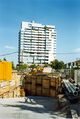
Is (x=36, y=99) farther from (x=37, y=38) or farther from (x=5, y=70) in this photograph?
(x=37, y=38)

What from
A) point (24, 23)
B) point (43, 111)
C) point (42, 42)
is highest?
point (24, 23)

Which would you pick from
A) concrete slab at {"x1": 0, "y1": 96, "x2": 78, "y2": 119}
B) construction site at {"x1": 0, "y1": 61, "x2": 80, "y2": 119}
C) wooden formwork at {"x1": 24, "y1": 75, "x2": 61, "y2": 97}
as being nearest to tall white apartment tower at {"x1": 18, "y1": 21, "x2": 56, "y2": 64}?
wooden formwork at {"x1": 24, "y1": 75, "x2": 61, "y2": 97}

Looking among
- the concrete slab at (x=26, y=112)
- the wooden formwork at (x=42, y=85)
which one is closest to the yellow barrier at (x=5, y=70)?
the concrete slab at (x=26, y=112)

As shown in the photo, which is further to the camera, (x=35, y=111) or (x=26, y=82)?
(x=26, y=82)

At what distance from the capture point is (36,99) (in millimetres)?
20719

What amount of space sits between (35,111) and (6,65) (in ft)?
10.5

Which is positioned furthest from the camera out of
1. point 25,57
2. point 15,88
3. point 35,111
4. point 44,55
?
point 44,55

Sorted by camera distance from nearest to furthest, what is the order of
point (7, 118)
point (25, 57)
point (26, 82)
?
1. point (7, 118)
2. point (26, 82)
3. point (25, 57)

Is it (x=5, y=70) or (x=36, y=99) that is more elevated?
(x=5, y=70)

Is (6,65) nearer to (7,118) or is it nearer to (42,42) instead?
(7,118)

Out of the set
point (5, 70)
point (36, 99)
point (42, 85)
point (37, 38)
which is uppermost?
point (37, 38)

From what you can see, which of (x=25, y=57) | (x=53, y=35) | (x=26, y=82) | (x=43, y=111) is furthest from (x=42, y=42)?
(x=43, y=111)

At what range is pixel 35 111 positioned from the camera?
15.1 m

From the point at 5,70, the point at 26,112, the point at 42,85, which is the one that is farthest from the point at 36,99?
the point at 26,112
